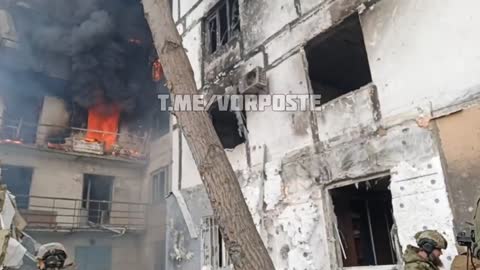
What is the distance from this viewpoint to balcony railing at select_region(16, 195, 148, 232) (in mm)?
14547

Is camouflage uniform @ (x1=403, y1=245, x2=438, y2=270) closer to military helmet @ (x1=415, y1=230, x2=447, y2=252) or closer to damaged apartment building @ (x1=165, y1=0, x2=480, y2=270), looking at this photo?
military helmet @ (x1=415, y1=230, x2=447, y2=252)

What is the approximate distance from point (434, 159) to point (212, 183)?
109 inches

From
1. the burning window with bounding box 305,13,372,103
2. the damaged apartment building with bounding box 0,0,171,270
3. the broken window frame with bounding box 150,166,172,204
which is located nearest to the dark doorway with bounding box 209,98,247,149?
the burning window with bounding box 305,13,372,103

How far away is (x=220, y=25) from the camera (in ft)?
29.5

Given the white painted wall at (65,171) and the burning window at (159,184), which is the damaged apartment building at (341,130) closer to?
the burning window at (159,184)

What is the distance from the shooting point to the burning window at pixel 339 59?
623cm

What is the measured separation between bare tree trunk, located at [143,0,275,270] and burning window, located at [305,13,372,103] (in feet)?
9.29

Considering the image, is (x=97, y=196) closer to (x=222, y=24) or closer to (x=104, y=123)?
(x=104, y=123)

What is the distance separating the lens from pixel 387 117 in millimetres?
5023

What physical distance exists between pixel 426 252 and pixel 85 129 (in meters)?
17.4

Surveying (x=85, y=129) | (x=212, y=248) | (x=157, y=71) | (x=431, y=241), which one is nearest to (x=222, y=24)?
(x=212, y=248)

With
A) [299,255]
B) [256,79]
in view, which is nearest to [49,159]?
[256,79]

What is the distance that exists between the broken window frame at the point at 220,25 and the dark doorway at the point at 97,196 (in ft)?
33.9

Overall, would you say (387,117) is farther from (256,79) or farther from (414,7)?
(256,79)
